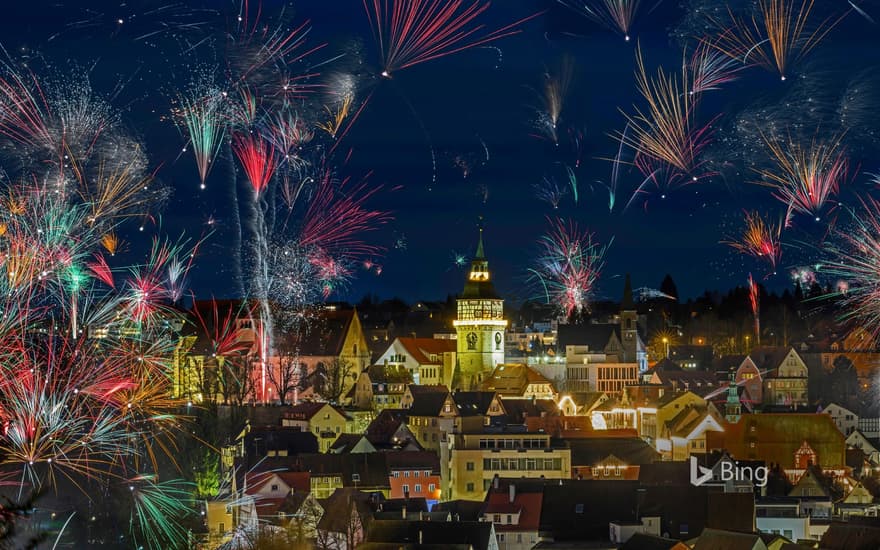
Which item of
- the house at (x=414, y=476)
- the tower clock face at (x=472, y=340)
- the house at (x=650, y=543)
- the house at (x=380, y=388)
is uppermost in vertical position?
the tower clock face at (x=472, y=340)

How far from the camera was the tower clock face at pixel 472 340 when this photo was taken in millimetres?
81750

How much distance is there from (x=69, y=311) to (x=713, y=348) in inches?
2762

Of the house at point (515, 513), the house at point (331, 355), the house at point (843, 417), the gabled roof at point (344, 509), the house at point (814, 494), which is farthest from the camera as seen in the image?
the house at point (331, 355)

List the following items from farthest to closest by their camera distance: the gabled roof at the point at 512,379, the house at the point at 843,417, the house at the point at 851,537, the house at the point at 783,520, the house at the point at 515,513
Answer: the gabled roof at the point at 512,379 < the house at the point at 843,417 < the house at the point at 783,520 < the house at the point at 515,513 < the house at the point at 851,537

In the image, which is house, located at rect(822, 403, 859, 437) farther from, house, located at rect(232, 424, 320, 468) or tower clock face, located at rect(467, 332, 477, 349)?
house, located at rect(232, 424, 320, 468)

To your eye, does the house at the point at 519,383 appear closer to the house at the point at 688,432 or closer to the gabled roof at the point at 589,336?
the gabled roof at the point at 589,336

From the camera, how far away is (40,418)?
3644cm

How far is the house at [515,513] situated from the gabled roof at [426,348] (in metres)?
38.6

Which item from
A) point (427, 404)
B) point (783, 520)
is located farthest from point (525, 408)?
point (783, 520)

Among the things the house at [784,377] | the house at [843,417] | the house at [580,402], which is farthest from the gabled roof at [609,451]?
the house at [784,377]

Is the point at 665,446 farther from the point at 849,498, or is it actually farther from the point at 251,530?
the point at 251,530

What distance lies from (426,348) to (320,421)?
→ 901 inches

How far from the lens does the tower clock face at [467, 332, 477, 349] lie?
81.8 m

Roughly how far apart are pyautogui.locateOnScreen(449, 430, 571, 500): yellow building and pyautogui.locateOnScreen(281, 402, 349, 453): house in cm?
1143
